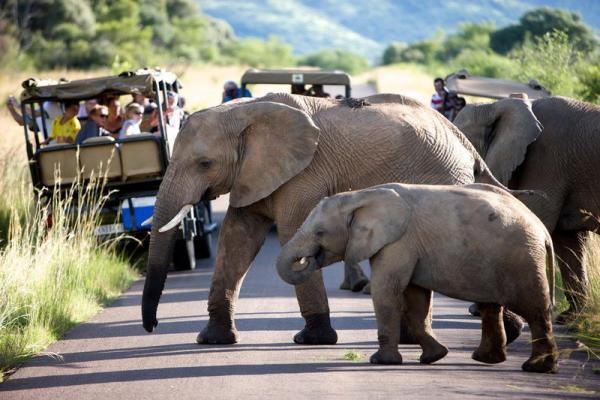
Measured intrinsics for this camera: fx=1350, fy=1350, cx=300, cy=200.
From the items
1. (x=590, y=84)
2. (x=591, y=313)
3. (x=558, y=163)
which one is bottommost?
(x=590, y=84)

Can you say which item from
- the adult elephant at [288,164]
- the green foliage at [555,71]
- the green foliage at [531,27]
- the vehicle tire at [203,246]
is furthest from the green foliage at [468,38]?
the adult elephant at [288,164]

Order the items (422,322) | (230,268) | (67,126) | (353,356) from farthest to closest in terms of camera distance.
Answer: (67,126)
(230,268)
(353,356)
(422,322)

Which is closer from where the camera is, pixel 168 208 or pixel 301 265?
pixel 301 265

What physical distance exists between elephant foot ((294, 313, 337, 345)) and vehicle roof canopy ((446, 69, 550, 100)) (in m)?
7.57

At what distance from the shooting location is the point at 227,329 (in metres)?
11.0

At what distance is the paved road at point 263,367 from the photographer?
8.79 meters

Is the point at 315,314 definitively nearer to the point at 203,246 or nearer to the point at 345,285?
the point at 345,285

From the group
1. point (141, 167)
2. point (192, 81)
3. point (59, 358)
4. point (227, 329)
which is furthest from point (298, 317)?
point (192, 81)

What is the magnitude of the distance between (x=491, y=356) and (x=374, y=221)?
133 cm

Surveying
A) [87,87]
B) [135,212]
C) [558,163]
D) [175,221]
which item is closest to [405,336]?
[175,221]

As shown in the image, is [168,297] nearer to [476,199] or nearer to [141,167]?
[141,167]

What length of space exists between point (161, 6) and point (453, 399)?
9109 centimetres

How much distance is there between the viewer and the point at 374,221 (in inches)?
373

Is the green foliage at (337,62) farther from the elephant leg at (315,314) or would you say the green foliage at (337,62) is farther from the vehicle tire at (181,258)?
the elephant leg at (315,314)
